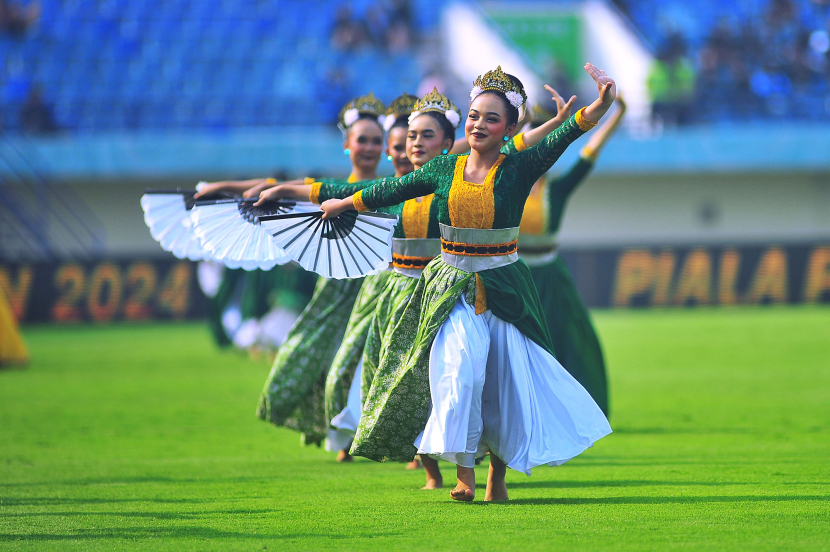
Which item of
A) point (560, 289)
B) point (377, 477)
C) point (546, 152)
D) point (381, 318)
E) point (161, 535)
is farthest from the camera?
point (560, 289)

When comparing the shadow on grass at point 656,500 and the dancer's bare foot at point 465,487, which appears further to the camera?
the dancer's bare foot at point 465,487

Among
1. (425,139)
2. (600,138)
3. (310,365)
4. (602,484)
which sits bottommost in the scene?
(602,484)

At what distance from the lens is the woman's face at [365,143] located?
6727mm

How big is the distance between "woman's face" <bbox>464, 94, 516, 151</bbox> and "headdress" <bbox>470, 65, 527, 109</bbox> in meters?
0.05

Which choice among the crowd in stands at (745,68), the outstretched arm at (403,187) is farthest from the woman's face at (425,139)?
the crowd in stands at (745,68)

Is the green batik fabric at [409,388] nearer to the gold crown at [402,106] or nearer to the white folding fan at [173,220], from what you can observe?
the gold crown at [402,106]

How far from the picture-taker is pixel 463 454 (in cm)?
503

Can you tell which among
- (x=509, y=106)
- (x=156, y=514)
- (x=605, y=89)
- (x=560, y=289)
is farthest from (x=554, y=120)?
(x=156, y=514)

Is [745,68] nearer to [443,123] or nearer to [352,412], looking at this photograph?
[443,123]

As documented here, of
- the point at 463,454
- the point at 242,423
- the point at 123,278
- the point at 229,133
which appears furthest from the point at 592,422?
the point at 229,133

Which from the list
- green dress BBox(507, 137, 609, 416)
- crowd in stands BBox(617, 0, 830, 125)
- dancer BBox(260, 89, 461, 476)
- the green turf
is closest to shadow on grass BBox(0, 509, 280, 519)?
the green turf

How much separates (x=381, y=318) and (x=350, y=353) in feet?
1.57

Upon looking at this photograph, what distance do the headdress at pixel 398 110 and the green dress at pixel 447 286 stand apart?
1.25m

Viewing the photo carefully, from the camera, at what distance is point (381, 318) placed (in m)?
6.01
